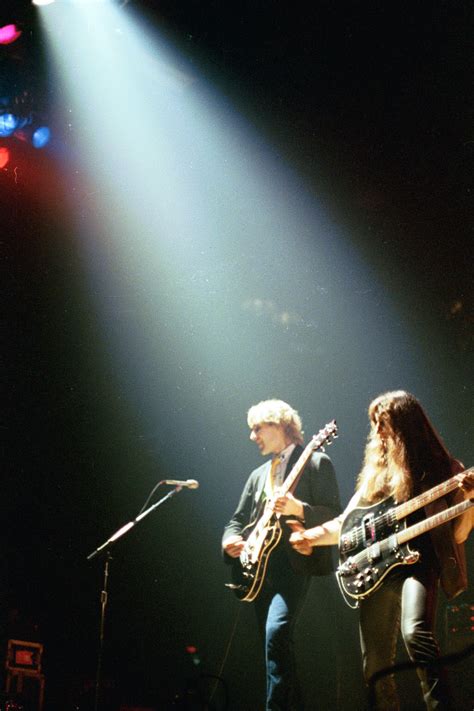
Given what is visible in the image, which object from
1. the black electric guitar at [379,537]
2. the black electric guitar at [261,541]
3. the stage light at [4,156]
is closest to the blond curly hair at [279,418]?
the black electric guitar at [261,541]

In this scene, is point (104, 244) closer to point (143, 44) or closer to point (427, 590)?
Result: point (143, 44)

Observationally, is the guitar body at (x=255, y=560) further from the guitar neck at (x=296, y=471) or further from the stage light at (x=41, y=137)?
the stage light at (x=41, y=137)

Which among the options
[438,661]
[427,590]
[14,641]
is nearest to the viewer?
[438,661]

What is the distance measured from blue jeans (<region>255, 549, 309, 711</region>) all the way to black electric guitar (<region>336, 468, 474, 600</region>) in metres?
0.46

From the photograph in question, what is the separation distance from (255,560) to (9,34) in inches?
197

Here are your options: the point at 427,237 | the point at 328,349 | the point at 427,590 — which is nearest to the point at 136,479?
the point at 328,349

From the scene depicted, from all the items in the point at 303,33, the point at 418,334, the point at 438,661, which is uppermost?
the point at 303,33

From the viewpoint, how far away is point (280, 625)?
3.34 m

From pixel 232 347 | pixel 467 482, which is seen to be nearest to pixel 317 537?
pixel 467 482

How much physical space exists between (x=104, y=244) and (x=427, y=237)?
10.9 ft

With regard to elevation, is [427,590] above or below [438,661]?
above

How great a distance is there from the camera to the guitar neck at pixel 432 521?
104 inches

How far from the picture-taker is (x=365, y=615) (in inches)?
116

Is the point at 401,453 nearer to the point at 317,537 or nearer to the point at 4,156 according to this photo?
the point at 317,537
